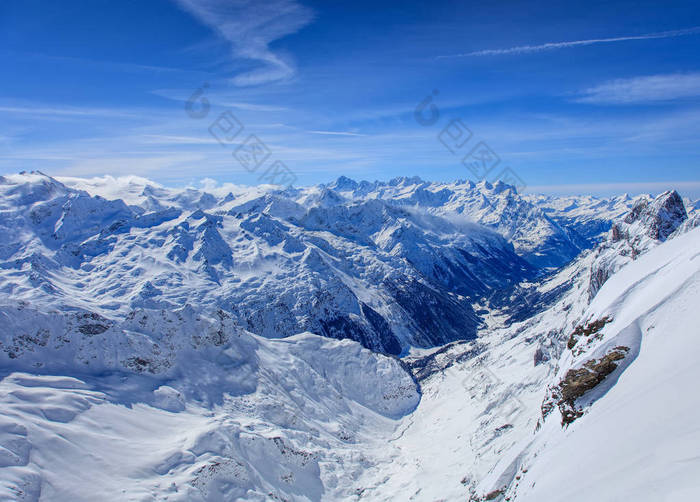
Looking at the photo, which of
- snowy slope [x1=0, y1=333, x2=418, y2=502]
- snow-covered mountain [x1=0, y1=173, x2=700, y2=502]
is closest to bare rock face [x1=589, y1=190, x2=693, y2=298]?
snow-covered mountain [x1=0, y1=173, x2=700, y2=502]

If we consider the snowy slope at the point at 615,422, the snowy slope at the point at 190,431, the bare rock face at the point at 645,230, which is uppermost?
the snowy slope at the point at 190,431

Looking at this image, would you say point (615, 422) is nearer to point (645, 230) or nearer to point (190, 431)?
point (190, 431)

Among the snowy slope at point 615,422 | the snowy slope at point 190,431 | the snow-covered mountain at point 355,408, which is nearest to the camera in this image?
the snowy slope at point 615,422

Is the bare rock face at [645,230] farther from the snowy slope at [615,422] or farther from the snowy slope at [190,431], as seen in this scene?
the snowy slope at [190,431]

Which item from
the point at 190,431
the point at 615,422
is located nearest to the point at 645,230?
the point at 615,422

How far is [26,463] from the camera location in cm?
6025

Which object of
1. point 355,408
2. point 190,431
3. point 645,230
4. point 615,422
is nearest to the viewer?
point 615,422

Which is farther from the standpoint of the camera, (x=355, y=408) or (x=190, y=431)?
(x=355, y=408)


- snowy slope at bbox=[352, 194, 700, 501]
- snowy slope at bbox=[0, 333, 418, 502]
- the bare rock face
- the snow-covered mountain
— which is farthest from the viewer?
the bare rock face

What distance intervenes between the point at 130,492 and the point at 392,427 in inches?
4113

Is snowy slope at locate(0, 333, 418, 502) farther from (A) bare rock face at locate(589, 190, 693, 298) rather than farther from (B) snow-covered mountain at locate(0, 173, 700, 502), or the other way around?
(A) bare rock face at locate(589, 190, 693, 298)

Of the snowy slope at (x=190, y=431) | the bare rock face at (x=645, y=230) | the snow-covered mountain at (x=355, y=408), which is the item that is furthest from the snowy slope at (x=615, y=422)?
the snowy slope at (x=190, y=431)

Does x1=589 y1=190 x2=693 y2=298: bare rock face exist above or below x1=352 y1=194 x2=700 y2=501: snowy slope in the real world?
below

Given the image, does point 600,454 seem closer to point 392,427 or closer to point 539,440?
point 539,440
